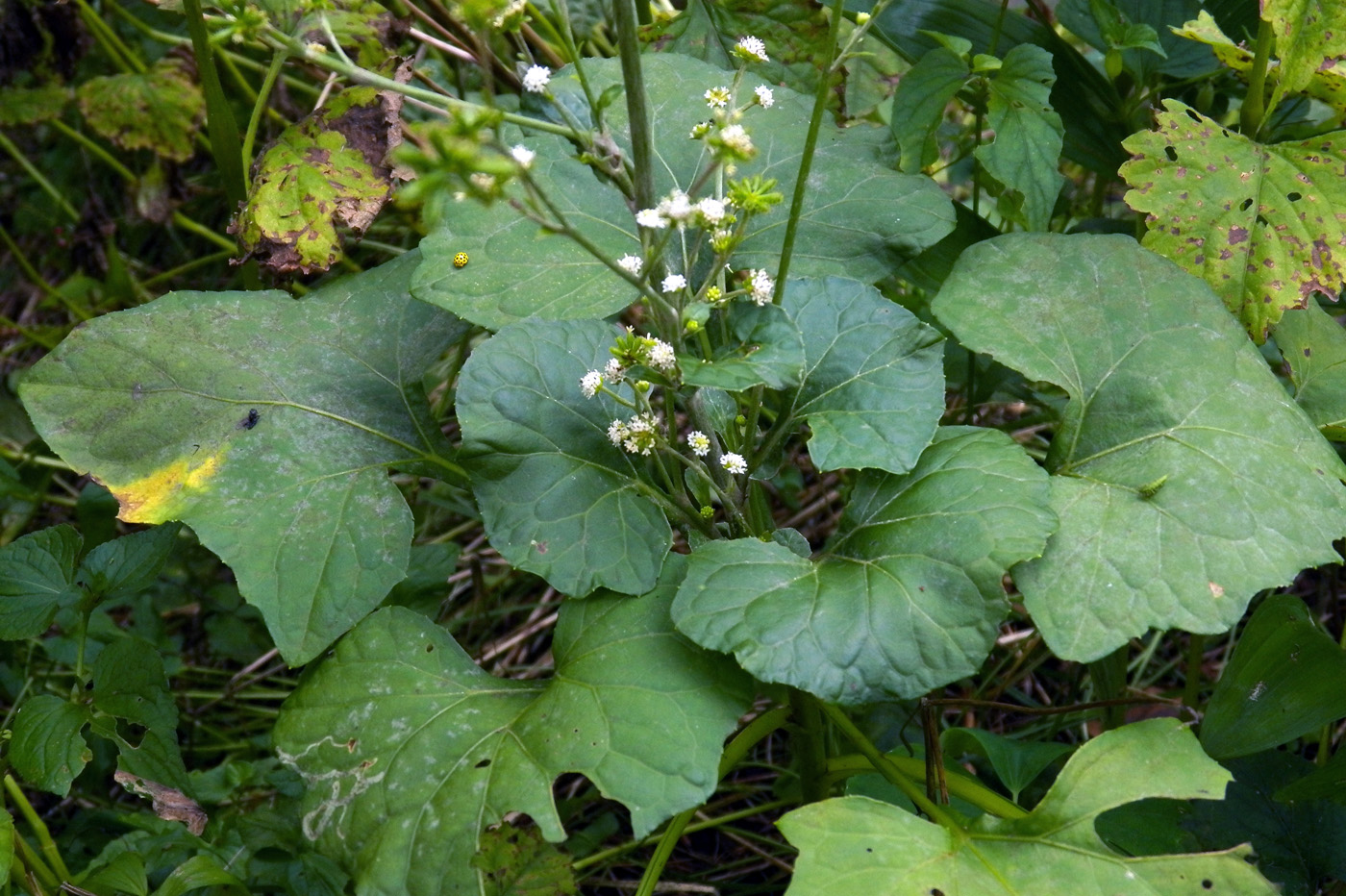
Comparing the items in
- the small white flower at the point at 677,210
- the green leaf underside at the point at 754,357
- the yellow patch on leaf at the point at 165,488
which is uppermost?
the small white flower at the point at 677,210

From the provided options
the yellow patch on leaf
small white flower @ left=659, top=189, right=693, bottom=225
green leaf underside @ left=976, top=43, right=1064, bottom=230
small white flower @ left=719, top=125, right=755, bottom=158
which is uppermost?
small white flower @ left=719, top=125, right=755, bottom=158

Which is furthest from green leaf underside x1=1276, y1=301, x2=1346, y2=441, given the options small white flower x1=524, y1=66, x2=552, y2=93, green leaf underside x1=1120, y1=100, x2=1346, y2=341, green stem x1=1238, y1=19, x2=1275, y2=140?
small white flower x1=524, y1=66, x2=552, y2=93

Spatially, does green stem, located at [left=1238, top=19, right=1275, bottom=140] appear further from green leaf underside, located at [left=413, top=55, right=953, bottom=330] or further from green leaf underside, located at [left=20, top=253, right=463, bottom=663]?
green leaf underside, located at [left=20, top=253, right=463, bottom=663]

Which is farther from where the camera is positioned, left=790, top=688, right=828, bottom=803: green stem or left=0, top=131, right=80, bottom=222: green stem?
left=0, top=131, right=80, bottom=222: green stem

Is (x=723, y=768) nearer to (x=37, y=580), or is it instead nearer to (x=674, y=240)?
(x=674, y=240)

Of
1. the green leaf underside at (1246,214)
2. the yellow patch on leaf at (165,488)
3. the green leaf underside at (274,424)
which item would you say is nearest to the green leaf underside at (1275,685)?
the green leaf underside at (1246,214)

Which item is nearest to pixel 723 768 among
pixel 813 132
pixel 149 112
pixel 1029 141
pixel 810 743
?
pixel 810 743

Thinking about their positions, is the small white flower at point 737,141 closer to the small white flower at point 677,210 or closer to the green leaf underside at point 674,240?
the small white flower at point 677,210
